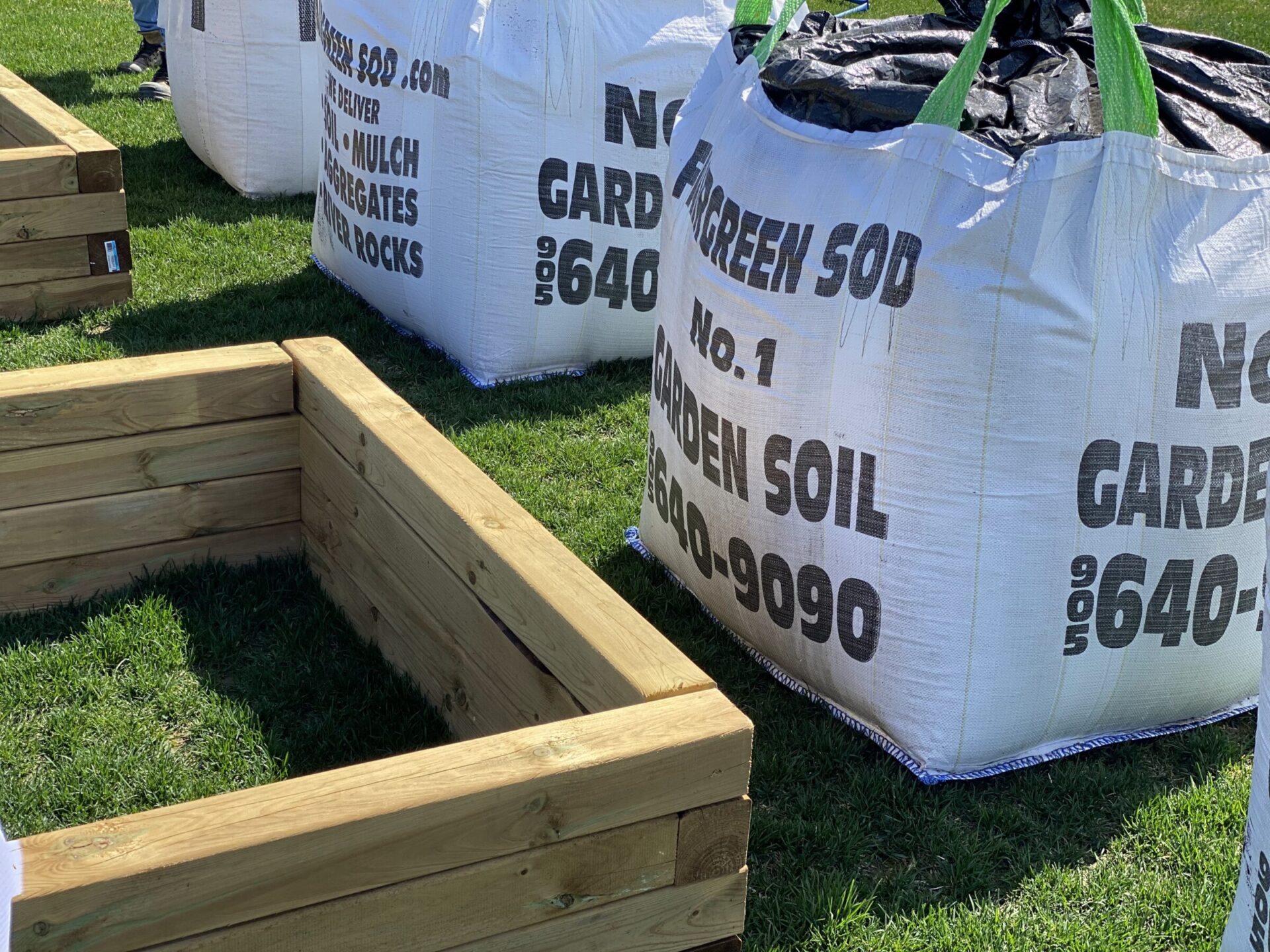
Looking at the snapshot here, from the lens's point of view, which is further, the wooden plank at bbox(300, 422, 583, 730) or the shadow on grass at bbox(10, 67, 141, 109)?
the shadow on grass at bbox(10, 67, 141, 109)

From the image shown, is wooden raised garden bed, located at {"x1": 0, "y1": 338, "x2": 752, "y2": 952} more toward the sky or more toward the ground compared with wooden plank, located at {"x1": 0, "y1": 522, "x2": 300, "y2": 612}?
more toward the sky

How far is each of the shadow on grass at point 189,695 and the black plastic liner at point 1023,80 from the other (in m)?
1.30

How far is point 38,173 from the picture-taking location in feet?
14.3

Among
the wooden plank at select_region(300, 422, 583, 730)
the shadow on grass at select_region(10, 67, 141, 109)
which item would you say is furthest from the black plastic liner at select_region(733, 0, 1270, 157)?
the shadow on grass at select_region(10, 67, 141, 109)

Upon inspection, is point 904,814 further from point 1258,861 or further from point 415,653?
point 415,653

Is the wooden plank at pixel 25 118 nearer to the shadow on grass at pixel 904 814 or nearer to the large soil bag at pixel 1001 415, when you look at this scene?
the large soil bag at pixel 1001 415

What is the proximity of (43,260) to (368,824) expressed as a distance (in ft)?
11.6

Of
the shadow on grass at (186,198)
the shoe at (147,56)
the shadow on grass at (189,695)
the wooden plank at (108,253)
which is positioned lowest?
the shadow on grass at (189,695)

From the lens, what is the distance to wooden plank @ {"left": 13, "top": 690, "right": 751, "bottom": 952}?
138 cm

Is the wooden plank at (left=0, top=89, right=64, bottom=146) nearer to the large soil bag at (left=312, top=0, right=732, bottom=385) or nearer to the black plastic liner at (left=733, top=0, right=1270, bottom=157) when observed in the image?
the large soil bag at (left=312, top=0, right=732, bottom=385)

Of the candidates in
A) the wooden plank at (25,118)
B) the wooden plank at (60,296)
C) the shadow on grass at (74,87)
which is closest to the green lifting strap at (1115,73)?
the wooden plank at (60,296)

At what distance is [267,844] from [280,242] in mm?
4120

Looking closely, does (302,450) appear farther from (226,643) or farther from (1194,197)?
(1194,197)

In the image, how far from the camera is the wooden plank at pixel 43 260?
14.4 ft
